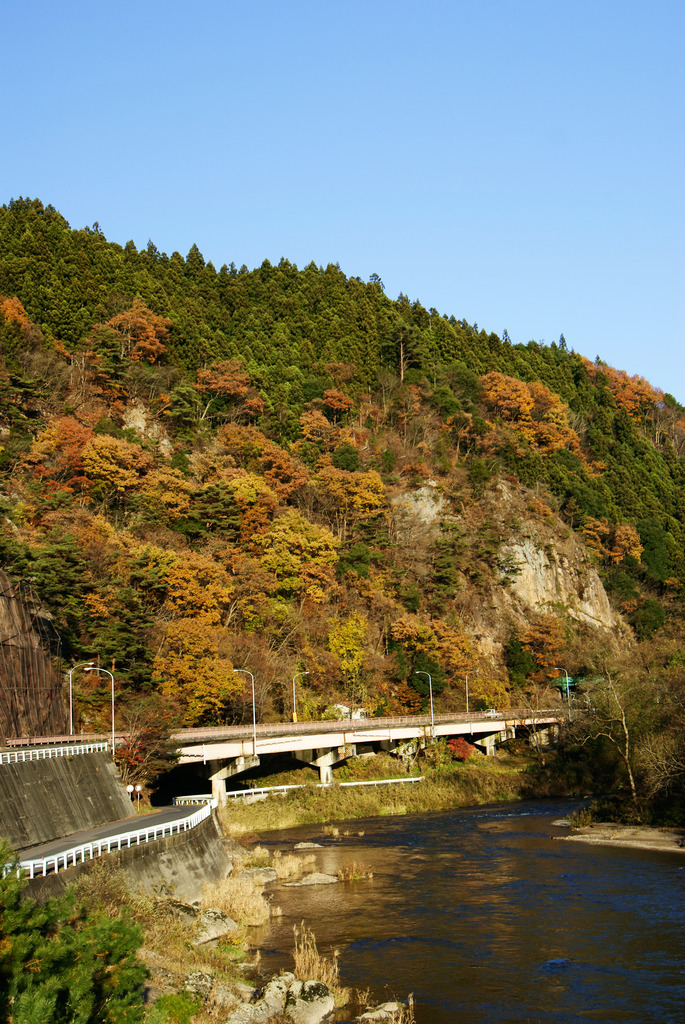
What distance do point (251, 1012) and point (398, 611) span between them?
67832mm

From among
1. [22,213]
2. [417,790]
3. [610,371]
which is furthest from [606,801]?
[610,371]

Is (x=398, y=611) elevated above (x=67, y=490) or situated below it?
below

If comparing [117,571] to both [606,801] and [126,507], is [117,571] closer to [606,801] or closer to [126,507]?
[126,507]

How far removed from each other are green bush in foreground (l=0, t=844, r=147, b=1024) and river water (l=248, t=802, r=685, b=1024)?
9023mm

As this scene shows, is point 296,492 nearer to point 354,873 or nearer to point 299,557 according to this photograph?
point 299,557

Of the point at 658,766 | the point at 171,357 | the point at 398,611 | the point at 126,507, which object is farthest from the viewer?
the point at 171,357

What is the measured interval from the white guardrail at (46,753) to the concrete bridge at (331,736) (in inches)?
488

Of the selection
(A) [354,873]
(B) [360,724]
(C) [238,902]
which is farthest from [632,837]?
(B) [360,724]

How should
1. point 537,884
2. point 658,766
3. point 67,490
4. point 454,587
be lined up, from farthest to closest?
point 454,587 → point 67,490 → point 658,766 → point 537,884

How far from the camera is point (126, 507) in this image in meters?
78.1

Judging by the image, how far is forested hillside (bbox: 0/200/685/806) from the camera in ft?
215

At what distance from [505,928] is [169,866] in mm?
10954

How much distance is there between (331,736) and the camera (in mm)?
66000

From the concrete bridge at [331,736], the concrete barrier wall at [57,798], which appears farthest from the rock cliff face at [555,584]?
the concrete barrier wall at [57,798]
